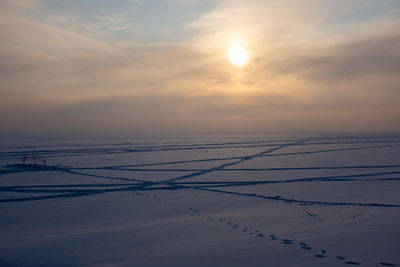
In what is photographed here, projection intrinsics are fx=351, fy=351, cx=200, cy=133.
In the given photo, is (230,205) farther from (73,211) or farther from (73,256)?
(73,256)

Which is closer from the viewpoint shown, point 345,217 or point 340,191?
point 345,217

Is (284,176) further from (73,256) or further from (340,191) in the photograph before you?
(73,256)

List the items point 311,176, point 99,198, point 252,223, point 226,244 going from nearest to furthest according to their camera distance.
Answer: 1. point 226,244
2. point 252,223
3. point 99,198
4. point 311,176

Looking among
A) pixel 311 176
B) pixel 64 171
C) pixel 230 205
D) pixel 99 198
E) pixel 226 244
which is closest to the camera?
pixel 226 244

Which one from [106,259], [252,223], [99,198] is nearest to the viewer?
[106,259]

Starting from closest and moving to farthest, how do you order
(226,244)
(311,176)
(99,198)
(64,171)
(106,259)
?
(106,259)
(226,244)
(99,198)
(311,176)
(64,171)

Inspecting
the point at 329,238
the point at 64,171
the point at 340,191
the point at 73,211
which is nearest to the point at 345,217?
the point at 329,238

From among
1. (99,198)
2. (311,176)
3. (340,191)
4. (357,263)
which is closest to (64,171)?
(99,198)

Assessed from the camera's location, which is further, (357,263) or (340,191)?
(340,191)
